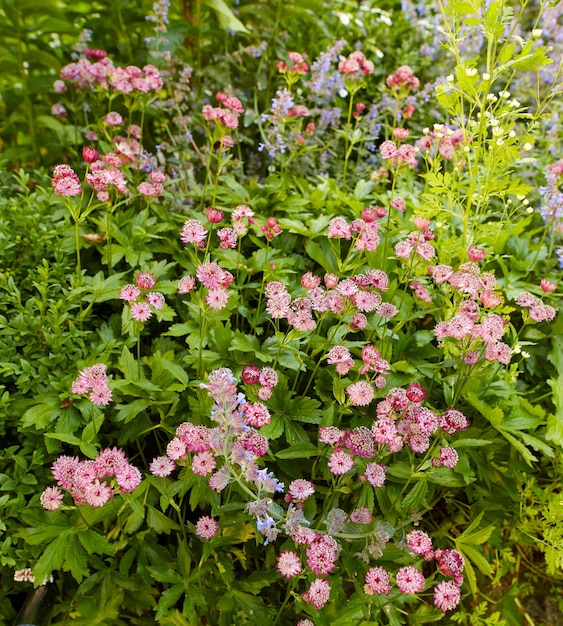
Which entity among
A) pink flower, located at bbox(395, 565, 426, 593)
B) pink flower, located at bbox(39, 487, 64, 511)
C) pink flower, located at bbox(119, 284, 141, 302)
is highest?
pink flower, located at bbox(119, 284, 141, 302)

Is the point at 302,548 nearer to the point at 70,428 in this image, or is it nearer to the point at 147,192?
the point at 70,428

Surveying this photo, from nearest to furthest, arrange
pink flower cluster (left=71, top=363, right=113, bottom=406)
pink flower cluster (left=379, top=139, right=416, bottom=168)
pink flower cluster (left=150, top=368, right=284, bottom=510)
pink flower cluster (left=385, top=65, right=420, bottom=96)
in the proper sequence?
1. pink flower cluster (left=150, top=368, right=284, bottom=510)
2. pink flower cluster (left=71, top=363, right=113, bottom=406)
3. pink flower cluster (left=379, top=139, right=416, bottom=168)
4. pink flower cluster (left=385, top=65, right=420, bottom=96)

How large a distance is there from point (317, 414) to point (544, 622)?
111 centimetres

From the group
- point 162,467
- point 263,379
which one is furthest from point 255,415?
point 162,467

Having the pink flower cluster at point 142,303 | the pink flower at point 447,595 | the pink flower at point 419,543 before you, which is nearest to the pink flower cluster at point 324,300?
the pink flower cluster at point 142,303

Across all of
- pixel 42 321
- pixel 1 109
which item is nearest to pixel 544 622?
pixel 42 321

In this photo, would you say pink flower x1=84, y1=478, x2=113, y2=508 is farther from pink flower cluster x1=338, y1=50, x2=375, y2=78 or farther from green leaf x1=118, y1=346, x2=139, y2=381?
pink flower cluster x1=338, y1=50, x2=375, y2=78

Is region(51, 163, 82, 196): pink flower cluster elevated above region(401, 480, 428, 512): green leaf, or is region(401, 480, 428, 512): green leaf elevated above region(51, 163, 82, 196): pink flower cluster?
region(51, 163, 82, 196): pink flower cluster

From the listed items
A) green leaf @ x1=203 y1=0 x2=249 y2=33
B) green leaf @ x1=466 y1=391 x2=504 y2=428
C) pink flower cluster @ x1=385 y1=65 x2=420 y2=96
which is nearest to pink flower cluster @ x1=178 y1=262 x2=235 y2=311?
green leaf @ x1=466 y1=391 x2=504 y2=428

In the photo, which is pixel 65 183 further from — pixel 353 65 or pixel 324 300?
pixel 353 65

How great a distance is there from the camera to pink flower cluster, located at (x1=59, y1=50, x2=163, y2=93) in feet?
5.93

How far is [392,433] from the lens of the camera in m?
1.18

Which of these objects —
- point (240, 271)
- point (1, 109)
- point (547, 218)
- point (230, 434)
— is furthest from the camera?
point (1, 109)

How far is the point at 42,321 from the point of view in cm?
155
